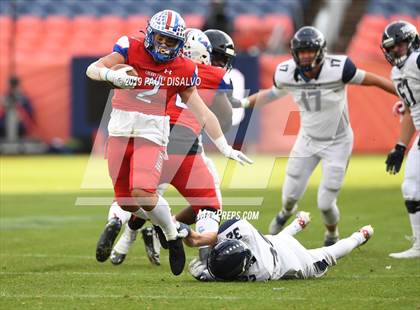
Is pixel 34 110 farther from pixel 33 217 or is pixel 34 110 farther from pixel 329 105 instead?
pixel 329 105

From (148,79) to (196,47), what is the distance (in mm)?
1000

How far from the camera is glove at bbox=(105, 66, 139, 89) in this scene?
615 centimetres

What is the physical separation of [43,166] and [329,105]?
10459 mm

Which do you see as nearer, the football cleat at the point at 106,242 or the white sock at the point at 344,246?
the white sock at the point at 344,246

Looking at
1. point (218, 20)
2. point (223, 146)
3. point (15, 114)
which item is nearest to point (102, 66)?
point (223, 146)

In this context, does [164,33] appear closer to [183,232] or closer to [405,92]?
[183,232]

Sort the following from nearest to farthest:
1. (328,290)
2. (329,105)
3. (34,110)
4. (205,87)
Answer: (328,290)
(205,87)
(329,105)
(34,110)

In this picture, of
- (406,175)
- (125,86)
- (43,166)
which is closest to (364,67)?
(43,166)

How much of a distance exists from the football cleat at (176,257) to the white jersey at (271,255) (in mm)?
265

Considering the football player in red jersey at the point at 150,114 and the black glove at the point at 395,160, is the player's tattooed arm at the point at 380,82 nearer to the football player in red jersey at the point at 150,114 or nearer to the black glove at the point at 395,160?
the black glove at the point at 395,160

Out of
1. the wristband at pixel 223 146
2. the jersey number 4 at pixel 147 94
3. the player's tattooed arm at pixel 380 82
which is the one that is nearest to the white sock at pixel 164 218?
the wristband at pixel 223 146

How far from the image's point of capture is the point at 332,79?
27.7ft

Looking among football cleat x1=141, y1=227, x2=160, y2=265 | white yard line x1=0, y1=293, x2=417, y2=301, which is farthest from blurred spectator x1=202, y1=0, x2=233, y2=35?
white yard line x1=0, y1=293, x2=417, y2=301

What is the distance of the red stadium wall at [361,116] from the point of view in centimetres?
1936
